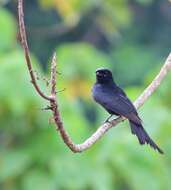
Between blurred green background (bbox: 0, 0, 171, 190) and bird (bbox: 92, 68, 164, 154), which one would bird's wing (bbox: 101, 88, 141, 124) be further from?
blurred green background (bbox: 0, 0, 171, 190)

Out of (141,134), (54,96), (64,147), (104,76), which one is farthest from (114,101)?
(64,147)

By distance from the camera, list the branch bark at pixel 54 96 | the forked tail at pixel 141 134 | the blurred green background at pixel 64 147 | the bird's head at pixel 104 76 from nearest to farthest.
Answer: the branch bark at pixel 54 96 < the forked tail at pixel 141 134 < the bird's head at pixel 104 76 < the blurred green background at pixel 64 147

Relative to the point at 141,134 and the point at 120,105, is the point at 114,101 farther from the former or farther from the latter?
the point at 141,134

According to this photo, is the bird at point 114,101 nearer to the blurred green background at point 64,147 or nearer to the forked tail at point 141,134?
the forked tail at point 141,134

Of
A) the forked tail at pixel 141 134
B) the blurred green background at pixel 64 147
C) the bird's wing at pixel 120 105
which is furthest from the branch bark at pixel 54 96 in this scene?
the blurred green background at pixel 64 147

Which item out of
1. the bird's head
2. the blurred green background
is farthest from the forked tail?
the blurred green background

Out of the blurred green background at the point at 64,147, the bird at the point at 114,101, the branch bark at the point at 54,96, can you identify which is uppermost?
the branch bark at the point at 54,96

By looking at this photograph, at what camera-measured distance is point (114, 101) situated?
5.88 m

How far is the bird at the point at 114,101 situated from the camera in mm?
5605

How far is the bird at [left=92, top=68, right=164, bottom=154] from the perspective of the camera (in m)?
5.61

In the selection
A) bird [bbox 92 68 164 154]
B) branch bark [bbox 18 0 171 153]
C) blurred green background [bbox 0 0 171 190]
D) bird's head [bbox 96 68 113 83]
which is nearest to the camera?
branch bark [bbox 18 0 171 153]

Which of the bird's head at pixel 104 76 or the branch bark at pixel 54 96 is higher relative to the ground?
the branch bark at pixel 54 96

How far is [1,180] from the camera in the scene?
854 centimetres

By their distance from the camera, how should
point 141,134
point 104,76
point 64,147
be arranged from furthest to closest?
point 64,147 < point 104,76 < point 141,134
